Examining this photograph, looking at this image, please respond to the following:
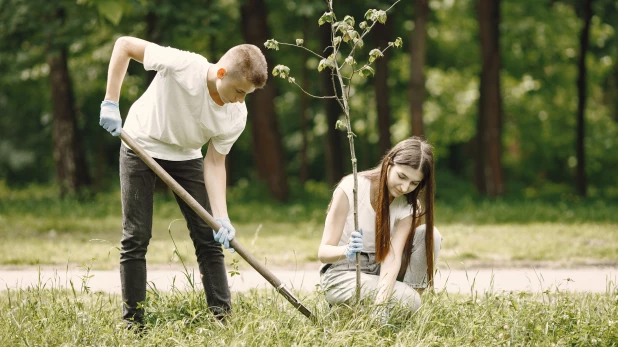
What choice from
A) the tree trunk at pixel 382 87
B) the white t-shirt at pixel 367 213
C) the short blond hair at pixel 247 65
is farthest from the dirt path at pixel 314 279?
the tree trunk at pixel 382 87

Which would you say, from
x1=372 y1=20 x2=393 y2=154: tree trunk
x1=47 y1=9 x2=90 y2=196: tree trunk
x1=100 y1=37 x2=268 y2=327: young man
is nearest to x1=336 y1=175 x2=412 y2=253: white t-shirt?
x1=100 y1=37 x2=268 y2=327: young man

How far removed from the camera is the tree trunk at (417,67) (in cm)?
1273

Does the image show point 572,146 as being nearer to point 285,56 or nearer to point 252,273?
point 285,56

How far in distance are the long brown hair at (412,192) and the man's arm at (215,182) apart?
82 cm

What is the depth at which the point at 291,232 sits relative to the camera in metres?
8.80

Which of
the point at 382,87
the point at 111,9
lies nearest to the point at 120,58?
the point at 111,9

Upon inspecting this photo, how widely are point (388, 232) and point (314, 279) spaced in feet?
6.40

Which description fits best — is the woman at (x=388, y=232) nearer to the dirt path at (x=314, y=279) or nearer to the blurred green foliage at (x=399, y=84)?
the dirt path at (x=314, y=279)

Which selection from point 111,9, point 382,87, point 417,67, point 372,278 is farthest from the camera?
point 382,87

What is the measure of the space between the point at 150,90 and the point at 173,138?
1.03ft

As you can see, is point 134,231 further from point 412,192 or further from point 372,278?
point 412,192

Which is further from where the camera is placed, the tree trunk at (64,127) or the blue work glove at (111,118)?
the tree trunk at (64,127)

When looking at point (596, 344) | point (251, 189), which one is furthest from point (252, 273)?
point (251, 189)

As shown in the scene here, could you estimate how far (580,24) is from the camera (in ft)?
54.3
